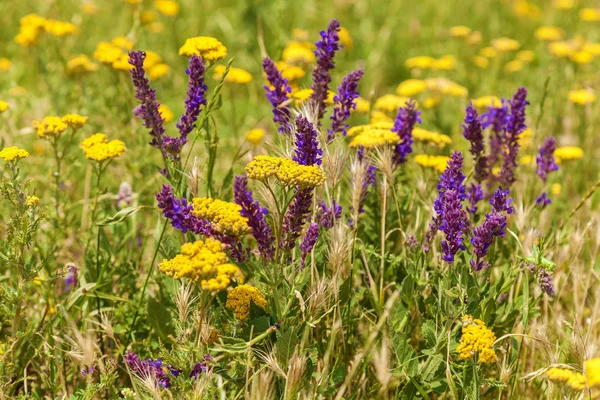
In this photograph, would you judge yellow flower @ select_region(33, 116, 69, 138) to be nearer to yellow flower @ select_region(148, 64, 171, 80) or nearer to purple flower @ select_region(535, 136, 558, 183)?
yellow flower @ select_region(148, 64, 171, 80)

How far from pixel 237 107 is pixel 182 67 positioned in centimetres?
86

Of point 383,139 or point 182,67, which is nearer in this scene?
point 383,139

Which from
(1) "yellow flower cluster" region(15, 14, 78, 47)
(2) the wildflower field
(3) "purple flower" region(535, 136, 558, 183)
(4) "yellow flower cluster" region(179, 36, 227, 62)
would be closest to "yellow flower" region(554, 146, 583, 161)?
(2) the wildflower field

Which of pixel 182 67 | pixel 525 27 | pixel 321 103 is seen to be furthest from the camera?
pixel 525 27

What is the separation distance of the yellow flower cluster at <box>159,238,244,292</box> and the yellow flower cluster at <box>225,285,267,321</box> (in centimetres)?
21

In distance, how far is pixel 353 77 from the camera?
2934mm

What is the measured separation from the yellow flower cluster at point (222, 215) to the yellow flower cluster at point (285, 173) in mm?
143

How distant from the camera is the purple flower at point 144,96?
101 inches

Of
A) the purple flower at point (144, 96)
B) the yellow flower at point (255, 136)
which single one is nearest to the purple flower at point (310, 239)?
the purple flower at point (144, 96)

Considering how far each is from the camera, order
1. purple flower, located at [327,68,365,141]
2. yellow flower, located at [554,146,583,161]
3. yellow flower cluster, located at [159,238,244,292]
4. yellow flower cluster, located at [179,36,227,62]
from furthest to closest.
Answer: yellow flower, located at [554,146,583,161]
purple flower, located at [327,68,365,141]
yellow flower cluster, located at [179,36,227,62]
yellow flower cluster, located at [159,238,244,292]

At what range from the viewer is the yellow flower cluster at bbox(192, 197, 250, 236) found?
2172 millimetres

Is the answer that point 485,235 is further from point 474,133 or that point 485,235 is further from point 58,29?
point 58,29

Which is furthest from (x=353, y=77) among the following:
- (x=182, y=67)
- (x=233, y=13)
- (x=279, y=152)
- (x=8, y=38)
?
(x=8, y=38)

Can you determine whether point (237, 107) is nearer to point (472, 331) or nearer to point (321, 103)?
point (321, 103)
